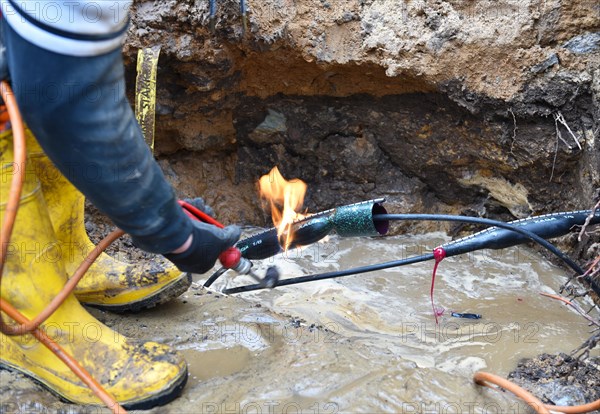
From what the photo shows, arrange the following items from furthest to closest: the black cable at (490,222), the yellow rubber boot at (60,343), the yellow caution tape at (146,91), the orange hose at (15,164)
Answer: the yellow caution tape at (146,91), the black cable at (490,222), the yellow rubber boot at (60,343), the orange hose at (15,164)

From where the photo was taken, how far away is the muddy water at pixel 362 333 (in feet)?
5.59

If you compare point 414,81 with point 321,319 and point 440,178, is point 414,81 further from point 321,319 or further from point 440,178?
point 321,319

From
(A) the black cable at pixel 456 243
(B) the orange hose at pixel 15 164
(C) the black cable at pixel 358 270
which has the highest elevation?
(B) the orange hose at pixel 15 164

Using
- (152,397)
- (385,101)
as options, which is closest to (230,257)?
(152,397)

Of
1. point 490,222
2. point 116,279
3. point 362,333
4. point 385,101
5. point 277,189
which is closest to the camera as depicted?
point 490,222

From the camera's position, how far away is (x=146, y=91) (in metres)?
2.89

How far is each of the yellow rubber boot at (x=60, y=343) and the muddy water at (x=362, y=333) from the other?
57 mm

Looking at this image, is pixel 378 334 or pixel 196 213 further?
pixel 378 334

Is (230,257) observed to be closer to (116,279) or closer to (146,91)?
(116,279)

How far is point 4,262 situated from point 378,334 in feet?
4.84

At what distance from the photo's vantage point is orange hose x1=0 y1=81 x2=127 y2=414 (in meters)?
1.45

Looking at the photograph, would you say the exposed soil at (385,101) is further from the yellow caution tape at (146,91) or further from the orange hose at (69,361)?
the orange hose at (69,361)

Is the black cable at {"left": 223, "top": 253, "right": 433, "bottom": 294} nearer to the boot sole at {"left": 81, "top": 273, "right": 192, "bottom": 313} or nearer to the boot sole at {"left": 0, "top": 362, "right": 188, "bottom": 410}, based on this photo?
the boot sole at {"left": 81, "top": 273, "right": 192, "bottom": 313}

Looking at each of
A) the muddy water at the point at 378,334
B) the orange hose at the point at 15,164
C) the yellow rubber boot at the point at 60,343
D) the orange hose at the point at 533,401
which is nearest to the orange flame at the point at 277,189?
the muddy water at the point at 378,334
